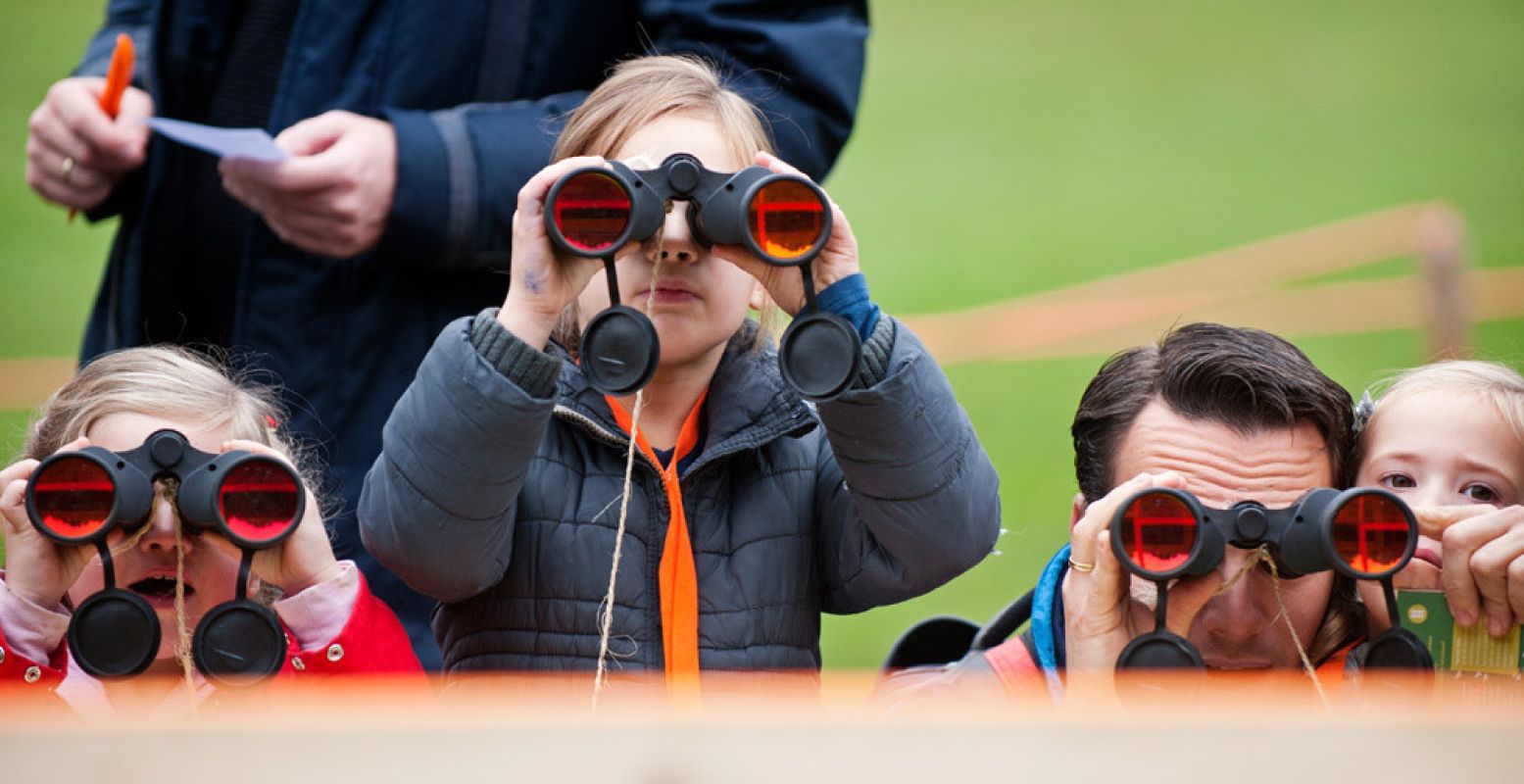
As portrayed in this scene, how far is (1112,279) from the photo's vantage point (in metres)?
10.6

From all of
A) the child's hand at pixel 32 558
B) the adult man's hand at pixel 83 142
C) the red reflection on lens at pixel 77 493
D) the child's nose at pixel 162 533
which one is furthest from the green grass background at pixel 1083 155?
the red reflection on lens at pixel 77 493

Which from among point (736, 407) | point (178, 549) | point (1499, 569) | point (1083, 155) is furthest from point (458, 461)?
point (1083, 155)

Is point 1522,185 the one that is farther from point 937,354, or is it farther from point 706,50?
point 706,50

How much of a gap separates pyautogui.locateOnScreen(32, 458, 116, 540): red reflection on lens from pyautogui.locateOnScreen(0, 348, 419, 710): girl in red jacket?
32 mm

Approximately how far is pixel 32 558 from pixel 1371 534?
1.44m

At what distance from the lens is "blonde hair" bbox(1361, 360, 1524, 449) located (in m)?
2.48

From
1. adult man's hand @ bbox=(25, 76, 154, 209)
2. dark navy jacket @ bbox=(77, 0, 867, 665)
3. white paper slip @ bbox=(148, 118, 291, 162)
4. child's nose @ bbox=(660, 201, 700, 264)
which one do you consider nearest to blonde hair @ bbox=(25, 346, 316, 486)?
dark navy jacket @ bbox=(77, 0, 867, 665)

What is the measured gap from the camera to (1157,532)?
2115mm

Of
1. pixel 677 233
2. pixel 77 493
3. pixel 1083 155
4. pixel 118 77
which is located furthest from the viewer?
pixel 1083 155

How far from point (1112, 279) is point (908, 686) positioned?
8.31m

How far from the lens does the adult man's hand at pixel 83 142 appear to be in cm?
290

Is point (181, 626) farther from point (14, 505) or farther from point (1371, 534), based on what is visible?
point (1371, 534)

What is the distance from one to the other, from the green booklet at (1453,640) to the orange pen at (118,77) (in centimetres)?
187

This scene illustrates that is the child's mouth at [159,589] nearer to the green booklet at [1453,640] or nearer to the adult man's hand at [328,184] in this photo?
the adult man's hand at [328,184]
